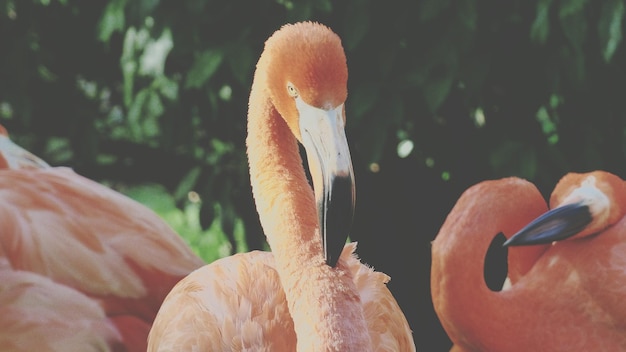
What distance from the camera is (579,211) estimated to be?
291 cm

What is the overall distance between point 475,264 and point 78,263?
119 centimetres

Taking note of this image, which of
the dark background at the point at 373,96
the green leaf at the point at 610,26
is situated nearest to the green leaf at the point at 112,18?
the dark background at the point at 373,96

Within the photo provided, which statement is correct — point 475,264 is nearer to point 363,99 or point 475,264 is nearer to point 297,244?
point 363,99

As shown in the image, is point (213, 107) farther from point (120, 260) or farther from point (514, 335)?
point (514, 335)

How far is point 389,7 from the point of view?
3.17 m

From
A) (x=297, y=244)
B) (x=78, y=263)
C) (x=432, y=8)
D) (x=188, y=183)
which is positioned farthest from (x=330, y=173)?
(x=188, y=183)

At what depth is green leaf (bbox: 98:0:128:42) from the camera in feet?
9.98

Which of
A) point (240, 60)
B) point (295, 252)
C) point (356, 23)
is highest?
point (356, 23)

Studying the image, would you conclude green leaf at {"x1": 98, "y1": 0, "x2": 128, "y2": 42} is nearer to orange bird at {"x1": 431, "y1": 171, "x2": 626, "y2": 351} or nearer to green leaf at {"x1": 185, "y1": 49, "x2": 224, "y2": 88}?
green leaf at {"x1": 185, "y1": 49, "x2": 224, "y2": 88}

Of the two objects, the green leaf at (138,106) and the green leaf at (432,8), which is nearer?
the green leaf at (432,8)

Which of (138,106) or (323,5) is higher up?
(323,5)

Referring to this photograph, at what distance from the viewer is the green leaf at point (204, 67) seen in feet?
10.0

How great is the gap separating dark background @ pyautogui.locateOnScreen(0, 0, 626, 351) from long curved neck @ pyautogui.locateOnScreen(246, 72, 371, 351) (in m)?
0.86

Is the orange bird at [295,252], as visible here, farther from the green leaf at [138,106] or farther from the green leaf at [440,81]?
the green leaf at [138,106]
